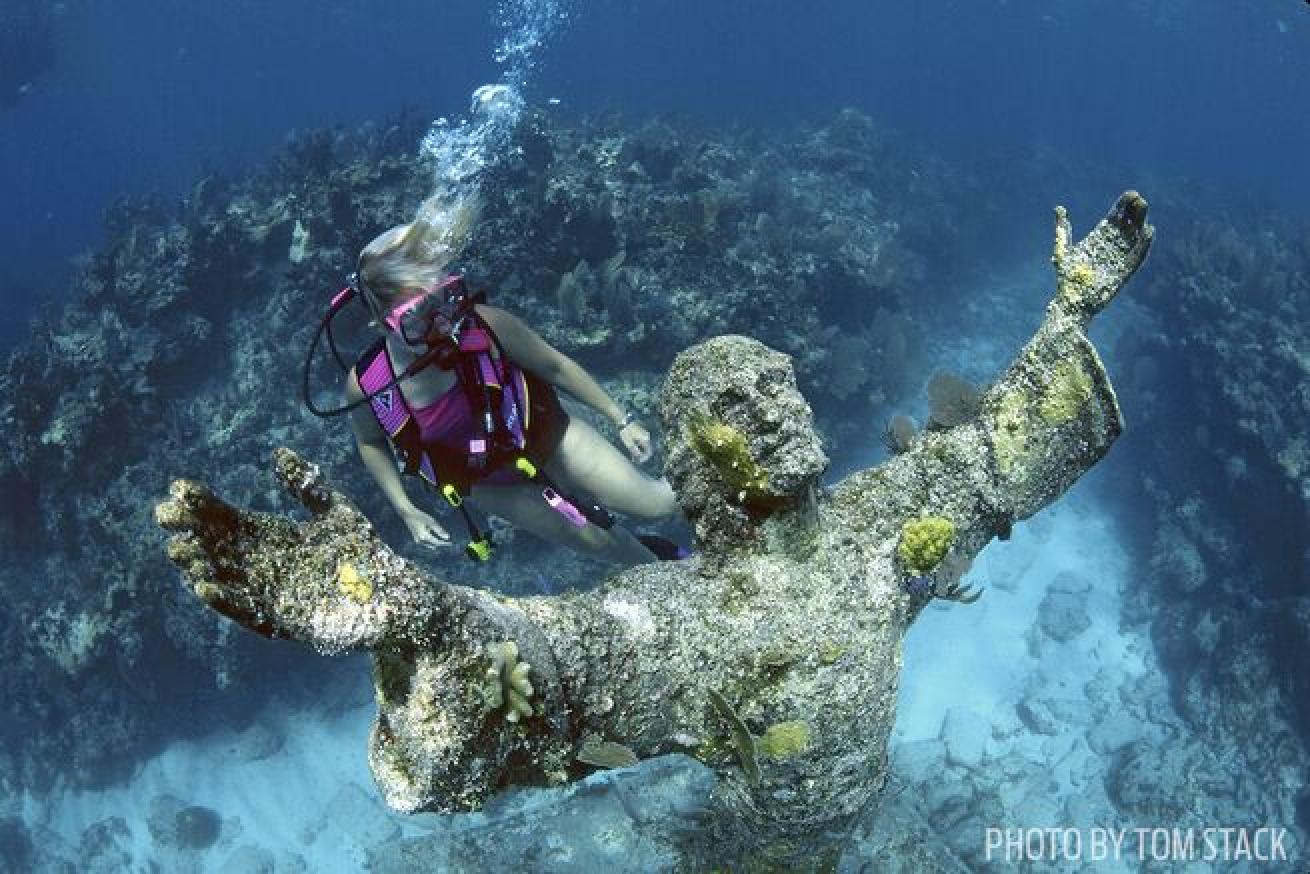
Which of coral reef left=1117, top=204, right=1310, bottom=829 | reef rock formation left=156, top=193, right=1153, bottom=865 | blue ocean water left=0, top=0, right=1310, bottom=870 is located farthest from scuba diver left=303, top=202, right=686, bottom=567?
coral reef left=1117, top=204, right=1310, bottom=829

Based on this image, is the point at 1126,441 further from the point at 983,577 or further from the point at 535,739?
the point at 535,739

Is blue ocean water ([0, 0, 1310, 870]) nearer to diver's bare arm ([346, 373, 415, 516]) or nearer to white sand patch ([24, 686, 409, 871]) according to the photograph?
white sand patch ([24, 686, 409, 871])

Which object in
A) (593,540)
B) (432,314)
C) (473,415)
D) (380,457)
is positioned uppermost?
(432,314)

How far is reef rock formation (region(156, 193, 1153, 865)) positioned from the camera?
1.69m

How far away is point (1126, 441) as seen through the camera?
40.1 feet

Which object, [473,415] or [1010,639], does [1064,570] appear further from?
[473,415]

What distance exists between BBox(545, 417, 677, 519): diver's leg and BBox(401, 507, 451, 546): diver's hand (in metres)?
0.66

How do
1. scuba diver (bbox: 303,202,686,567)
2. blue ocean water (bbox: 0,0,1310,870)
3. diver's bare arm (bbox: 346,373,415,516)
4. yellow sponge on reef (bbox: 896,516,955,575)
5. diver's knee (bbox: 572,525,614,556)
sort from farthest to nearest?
blue ocean water (bbox: 0,0,1310,870) → diver's knee (bbox: 572,525,614,556) → diver's bare arm (bbox: 346,373,415,516) → scuba diver (bbox: 303,202,686,567) → yellow sponge on reef (bbox: 896,516,955,575)

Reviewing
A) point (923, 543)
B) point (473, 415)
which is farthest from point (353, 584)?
point (473, 415)

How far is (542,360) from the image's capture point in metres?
3.94

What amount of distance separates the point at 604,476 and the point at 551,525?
15.3 inches

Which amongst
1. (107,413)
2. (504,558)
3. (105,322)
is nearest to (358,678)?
(504,558)

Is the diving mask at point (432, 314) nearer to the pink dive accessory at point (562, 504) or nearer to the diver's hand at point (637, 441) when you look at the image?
the pink dive accessory at point (562, 504)

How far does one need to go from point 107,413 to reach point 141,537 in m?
1.87
